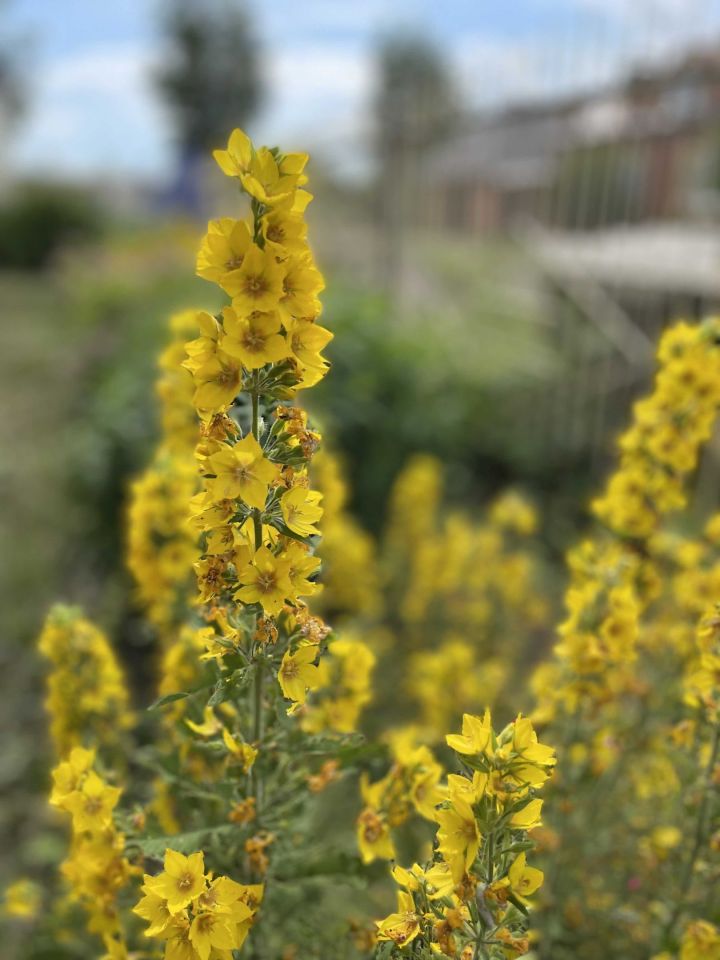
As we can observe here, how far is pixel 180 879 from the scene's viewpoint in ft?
3.24

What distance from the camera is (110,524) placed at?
3799 millimetres

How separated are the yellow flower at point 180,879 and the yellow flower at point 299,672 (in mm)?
217

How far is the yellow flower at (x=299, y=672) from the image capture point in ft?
3.39

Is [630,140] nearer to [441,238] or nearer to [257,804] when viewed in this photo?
[441,238]


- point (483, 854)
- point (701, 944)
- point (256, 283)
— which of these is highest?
point (256, 283)

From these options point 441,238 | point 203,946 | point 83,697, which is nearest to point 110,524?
point 83,697

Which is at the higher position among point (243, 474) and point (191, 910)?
point (243, 474)

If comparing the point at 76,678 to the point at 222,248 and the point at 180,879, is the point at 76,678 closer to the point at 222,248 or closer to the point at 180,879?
the point at 180,879

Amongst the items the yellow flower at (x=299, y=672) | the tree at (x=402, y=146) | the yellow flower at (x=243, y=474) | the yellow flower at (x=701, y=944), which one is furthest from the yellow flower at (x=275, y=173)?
the tree at (x=402, y=146)

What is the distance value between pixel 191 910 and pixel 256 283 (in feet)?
2.46

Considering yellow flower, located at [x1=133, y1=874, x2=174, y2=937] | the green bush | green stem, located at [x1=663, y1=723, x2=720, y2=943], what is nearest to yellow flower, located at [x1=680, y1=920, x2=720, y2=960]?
green stem, located at [x1=663, y1=723, x2=720, y2=943]

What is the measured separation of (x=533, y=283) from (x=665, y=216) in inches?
65.5

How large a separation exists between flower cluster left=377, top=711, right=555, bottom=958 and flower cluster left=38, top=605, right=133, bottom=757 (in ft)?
2.50

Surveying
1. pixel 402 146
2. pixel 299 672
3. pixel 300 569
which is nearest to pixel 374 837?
pixel 299 672
